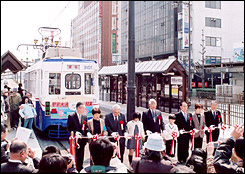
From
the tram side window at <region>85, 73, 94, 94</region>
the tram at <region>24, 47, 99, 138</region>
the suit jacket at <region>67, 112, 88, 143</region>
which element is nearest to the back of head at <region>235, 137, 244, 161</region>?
the suit jacket at <region>67, 112, 88, 143</region>

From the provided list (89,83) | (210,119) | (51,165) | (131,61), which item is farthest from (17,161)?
(89,83)

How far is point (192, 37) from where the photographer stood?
108 feet

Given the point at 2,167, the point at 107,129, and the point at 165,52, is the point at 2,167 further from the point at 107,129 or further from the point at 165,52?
the point at 165,52

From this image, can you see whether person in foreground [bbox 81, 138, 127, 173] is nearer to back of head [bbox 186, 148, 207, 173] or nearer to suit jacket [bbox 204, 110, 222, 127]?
back of head [bbox 186, 148, 207, 173]

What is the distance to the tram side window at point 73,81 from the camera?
945cm

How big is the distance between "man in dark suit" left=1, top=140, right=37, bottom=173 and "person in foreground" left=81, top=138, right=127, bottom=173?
69 cm

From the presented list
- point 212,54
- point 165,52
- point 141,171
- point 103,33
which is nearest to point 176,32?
point 165,52

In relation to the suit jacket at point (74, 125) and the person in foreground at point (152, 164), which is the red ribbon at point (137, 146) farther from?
the person in foreground at point (152, 164)

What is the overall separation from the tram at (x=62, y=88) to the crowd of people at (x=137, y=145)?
710 mm

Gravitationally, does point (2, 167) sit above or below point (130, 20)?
below

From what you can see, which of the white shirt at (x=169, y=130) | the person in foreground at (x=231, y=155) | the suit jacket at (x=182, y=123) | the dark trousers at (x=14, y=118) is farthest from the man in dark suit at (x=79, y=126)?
the dark trousers at (x=14, y=118)

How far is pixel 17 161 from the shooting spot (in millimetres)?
2934

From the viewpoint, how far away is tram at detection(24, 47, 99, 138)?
29.1 feet

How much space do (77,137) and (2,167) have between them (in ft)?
8.16
